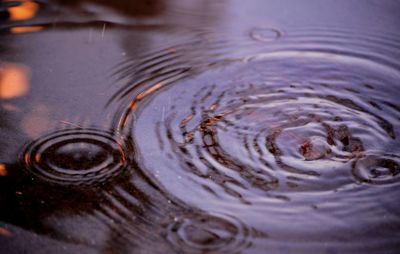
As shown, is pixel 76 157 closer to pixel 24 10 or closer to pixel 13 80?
pixel 13 80

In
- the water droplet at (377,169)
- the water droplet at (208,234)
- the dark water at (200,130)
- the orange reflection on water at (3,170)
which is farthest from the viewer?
the orange reflection on water at (3,170)

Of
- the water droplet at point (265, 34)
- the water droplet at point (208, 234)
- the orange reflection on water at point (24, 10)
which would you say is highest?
the water droplet at point (265, 34)

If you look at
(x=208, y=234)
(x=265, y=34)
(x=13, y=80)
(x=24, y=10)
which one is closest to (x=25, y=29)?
Answer: (x=24, y=10)

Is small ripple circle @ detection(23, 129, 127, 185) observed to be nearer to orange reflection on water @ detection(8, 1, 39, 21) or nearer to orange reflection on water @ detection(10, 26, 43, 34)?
orange reflection on water @ detection(10, 26, 43, 34)

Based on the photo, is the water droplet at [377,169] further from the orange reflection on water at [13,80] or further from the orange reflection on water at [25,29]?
the orange reflection on water at [25,29]

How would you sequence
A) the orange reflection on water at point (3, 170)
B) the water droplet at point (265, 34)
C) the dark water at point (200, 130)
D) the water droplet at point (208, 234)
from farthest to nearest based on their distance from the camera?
the water droplet at point (265, 34) → the orange reflection on water at point (3, 170) → the dark water at point (200, 130) → the water droplet at point (208, 234)

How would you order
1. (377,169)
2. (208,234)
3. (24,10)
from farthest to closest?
(24,10)
(377,169)
(208,234)

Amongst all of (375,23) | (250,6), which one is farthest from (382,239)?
(250,6)

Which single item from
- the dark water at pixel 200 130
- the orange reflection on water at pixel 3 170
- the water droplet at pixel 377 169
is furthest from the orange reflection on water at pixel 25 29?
the water droplet at pixel 377 169
